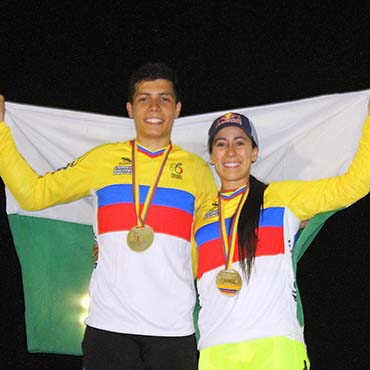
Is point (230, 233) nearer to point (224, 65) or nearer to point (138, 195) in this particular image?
point (138, 195)

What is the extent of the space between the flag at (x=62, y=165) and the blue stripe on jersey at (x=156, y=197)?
48cm

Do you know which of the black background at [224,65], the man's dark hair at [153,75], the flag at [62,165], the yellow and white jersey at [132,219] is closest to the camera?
the yellow and white jersey at [132,219]

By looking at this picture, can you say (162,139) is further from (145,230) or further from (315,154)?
(315,154)

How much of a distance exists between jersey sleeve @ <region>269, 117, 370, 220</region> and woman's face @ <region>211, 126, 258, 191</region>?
14 cm

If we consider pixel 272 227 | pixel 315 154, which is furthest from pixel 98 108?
pixel 272 227

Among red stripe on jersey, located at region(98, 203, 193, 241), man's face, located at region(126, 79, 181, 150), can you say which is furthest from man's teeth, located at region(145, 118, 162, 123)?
red stripe on jersey, located at region(98, 203, 193, 241)

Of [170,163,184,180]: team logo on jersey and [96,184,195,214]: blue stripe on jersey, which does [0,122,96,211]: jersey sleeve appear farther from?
[170,163,184,180]: team logo on jersey

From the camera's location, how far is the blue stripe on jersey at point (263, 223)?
2189mm

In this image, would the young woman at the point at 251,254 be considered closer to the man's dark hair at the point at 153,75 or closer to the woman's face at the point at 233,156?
the woman's face at the point at 233,156

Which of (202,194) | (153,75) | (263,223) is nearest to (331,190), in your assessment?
(263,223)

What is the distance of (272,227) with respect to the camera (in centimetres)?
218

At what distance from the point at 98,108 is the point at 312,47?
44.0 inches

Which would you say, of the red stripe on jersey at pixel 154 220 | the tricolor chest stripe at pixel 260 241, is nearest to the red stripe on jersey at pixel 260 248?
the tricolor chest stripe at pixel 260 241

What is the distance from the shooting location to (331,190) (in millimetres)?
2170
